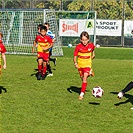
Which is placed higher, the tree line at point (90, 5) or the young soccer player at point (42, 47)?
the tree line at point (90, 5)

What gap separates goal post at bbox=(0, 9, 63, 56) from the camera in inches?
1184

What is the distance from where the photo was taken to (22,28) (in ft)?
103

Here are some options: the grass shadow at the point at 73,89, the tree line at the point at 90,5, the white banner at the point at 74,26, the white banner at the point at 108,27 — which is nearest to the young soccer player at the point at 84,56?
the grass shadow at the point at 73,89

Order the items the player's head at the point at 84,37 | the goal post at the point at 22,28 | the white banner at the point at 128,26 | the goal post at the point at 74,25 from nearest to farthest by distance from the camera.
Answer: the player's head at the point at 84,37, the goal post at the point at 22,28, the goal post at the point at 74,25, the white banner at the point at 128,26

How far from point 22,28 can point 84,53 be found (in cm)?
1902

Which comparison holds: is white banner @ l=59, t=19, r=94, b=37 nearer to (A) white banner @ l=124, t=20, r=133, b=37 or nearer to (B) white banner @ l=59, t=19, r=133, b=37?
(B) white banner @ l=59, t=19, r=133, b=37

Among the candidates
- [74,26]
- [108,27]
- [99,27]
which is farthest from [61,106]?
[99,27]

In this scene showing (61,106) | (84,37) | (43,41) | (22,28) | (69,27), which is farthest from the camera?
(69,27)

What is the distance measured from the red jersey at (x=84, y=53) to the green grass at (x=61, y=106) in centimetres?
87

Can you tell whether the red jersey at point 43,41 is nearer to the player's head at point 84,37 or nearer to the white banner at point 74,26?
the player's head at point 84,37

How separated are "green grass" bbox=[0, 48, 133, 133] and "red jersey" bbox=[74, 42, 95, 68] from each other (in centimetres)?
87

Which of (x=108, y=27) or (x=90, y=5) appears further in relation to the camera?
(x=90, y=5)

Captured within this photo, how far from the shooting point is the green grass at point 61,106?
902 cm

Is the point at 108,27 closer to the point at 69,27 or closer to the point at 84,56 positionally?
the point at 69,27
